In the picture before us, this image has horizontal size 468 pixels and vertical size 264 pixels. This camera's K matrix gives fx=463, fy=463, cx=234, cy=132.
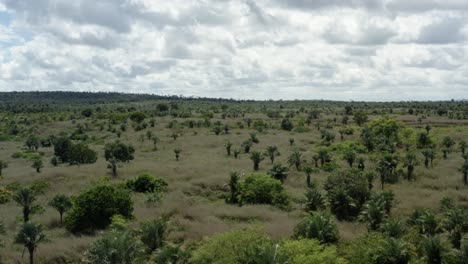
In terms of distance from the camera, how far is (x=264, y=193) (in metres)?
58.7

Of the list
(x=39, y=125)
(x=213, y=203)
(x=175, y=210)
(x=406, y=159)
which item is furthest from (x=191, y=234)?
(x=39, y=125)

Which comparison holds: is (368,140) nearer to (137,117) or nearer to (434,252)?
(434,252)

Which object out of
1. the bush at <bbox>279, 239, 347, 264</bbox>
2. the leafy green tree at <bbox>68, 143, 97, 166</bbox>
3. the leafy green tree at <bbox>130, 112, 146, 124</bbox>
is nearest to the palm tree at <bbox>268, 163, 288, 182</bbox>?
the bush at <bbox>279, 239, 347, 264</bbox>

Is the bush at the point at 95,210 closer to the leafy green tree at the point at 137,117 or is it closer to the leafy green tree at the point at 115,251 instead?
the leafy green tree at the point at 115,251

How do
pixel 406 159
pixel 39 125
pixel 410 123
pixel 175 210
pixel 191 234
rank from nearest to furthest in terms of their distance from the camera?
1. pixel 191 234
2. pixel 175 210
3. pixel 406 159
4. pixel 410 123
5. pixel 39 125

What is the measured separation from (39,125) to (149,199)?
353 feet

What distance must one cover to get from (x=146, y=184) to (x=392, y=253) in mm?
38143

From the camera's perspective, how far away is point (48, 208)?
54906 mm

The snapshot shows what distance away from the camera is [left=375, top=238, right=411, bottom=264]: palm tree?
33.8m

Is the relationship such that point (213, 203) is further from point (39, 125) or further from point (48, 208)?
point (39, 125)

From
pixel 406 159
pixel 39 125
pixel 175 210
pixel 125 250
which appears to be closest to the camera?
pixel 125 250

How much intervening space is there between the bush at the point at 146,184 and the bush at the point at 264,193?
38.3 feet

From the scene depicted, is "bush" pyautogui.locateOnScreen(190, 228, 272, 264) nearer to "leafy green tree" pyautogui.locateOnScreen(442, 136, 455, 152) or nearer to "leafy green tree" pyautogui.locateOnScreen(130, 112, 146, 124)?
"leafy green tree" pyautogui.locateOnScreen(442, 136, 455, 152)

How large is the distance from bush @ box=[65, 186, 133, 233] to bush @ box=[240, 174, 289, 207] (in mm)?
16101
